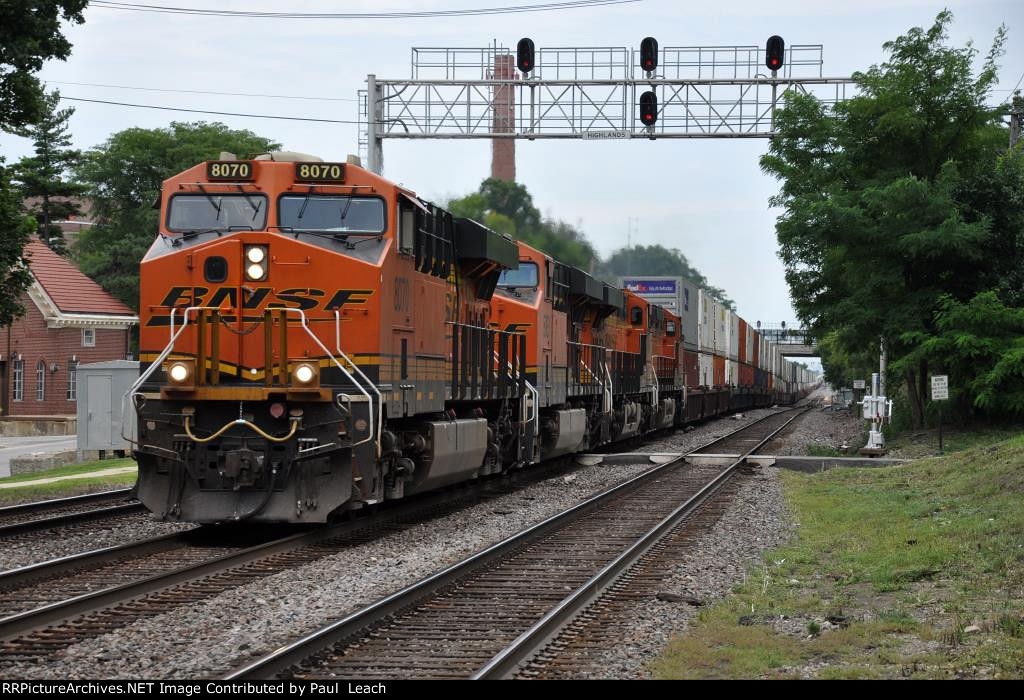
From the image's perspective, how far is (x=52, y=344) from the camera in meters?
47.5

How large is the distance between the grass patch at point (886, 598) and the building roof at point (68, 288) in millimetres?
39036

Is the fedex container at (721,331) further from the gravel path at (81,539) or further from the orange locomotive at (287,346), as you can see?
the gravel path at (81,539)

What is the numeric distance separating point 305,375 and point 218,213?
218cm

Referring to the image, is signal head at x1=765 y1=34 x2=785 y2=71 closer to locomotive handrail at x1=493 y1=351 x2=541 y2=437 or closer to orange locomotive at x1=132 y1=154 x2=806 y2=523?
locomotive handrail at x1=493 y1=351 x2=541 y2=437

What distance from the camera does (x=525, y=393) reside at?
1834 centimetres

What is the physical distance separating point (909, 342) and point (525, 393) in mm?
12567

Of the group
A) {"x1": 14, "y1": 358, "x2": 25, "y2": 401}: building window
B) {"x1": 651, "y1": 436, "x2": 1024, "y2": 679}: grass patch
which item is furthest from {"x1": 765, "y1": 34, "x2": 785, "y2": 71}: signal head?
{"x1": 14, "y1": 358, "x2": 25, "y2": 401}: building window

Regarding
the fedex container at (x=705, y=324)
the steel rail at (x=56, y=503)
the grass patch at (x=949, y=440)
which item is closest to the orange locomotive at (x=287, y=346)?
the steel rail at (x=56, y=503)

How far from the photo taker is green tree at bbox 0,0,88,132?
1628 centimetres

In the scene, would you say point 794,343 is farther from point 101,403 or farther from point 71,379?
point 101,403

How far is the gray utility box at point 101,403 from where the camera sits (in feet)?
83.7

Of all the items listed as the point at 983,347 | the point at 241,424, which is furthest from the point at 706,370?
the point at 241,424

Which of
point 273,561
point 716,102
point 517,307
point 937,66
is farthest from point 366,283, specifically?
point 937,66
